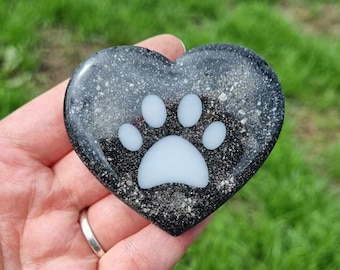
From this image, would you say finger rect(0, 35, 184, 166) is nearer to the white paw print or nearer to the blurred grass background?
the white paw print

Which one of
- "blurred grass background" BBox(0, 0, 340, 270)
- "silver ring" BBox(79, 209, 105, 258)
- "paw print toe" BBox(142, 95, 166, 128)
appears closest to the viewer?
"paw print toe" BBox(142, 95, 166, 128)


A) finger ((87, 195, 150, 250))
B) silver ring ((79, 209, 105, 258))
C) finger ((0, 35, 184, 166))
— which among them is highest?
finger ((0, 35, 184, 166))

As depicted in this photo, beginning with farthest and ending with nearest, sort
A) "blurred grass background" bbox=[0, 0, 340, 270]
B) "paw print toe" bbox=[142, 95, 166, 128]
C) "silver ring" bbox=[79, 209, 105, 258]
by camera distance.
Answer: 1. "blurred grass background" bbox=[0, 0, 340, 270]
2. "silver ring" bbox=[79, 209, 105, 258]
3. "paw print toe" bbox=[142, 95, 166, 128]

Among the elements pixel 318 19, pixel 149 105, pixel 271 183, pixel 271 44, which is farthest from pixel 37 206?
pixel 318 19

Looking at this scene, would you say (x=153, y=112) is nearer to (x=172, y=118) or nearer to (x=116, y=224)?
(x=172, y=118)

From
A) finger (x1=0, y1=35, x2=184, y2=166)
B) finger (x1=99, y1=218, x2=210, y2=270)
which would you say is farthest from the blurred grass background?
finger (x1=0, y1=35, x2=184, y2=166)

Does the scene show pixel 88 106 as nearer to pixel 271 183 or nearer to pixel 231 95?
pixel 231 95

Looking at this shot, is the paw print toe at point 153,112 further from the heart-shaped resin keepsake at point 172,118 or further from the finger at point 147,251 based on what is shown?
the finger at point 147,251
